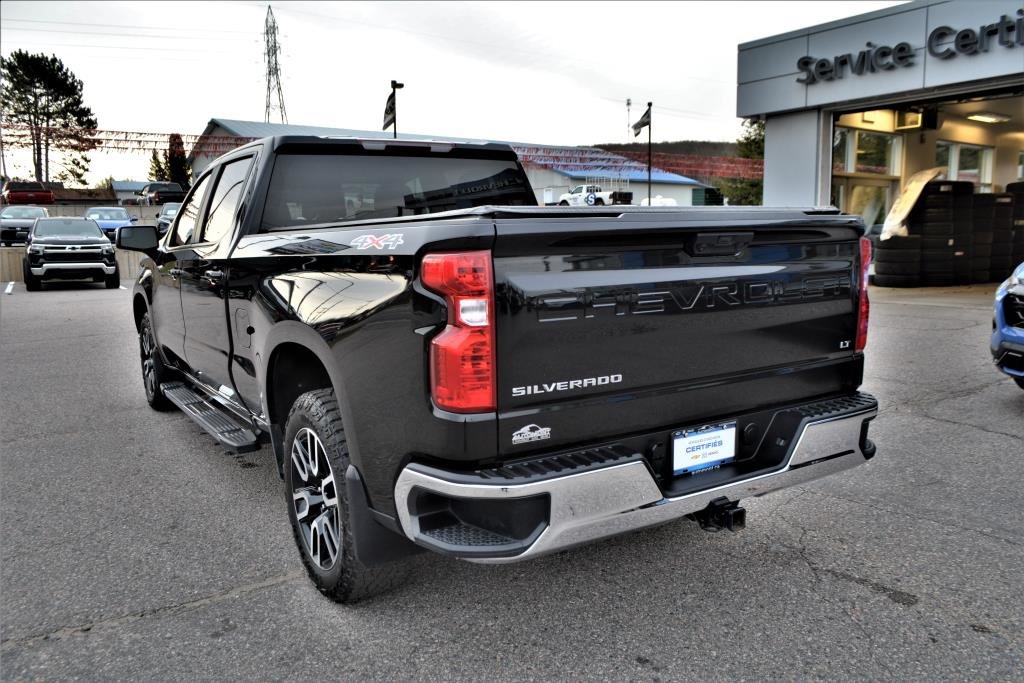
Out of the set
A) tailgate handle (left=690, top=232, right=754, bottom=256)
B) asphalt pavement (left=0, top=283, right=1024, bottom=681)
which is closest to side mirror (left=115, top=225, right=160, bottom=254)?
asphalt pavement (left=0, top=283, right=1024, bottom=681)

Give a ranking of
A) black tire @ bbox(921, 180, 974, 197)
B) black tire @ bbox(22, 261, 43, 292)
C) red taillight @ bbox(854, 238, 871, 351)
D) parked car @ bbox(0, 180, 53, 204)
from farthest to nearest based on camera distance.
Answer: parked car @ bbox(0, 180, 53, 204)
black tire @ bbox(22, 261, 43, 292)
black tire @ bbox(921, 180, 974, 197)
red taillight @ bbox(854, 238, 871, 351)

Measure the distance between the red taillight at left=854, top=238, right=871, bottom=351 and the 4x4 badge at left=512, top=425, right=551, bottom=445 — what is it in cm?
159

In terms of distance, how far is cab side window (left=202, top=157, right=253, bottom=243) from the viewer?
409cm

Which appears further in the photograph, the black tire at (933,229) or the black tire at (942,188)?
the black tire at (933,229)

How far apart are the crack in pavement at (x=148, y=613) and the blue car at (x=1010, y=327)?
16.3ft

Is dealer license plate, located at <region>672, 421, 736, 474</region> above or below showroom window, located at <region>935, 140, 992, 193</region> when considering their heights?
below

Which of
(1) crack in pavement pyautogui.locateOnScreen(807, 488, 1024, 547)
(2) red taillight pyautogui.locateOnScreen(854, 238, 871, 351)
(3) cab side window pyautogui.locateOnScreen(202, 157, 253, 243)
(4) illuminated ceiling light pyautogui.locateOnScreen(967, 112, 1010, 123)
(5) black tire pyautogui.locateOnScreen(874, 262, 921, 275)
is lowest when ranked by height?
(1) crack in pavement pyautogui.locateOnScreen(807, 488, 1024, 547)

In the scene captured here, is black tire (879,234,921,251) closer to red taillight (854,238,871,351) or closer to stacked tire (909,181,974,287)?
stacked tire (909,181,974,287)

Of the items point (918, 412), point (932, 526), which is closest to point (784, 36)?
point (918, 412)

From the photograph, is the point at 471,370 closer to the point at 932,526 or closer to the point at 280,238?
the point at 280,238

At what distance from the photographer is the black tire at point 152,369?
19.3ft

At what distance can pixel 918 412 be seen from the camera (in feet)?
18.8

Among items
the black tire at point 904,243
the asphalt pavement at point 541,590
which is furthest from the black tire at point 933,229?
the asphalt pavement at point 541,590

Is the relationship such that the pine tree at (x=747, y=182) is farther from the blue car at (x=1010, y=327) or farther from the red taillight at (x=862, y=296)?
the red taillight at (x=862, y=296)
